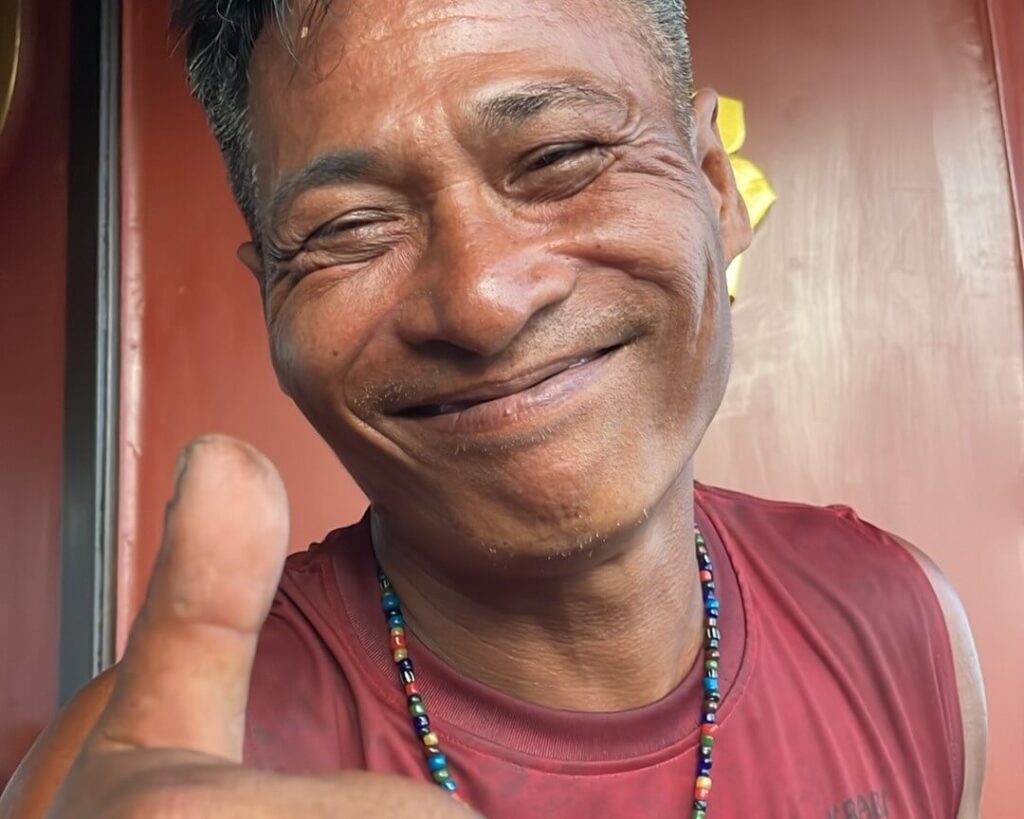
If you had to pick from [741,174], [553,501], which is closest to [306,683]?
[553,501]

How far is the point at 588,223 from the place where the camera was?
56 centimetres

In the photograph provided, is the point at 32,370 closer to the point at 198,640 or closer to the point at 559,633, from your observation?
the point at 559,633

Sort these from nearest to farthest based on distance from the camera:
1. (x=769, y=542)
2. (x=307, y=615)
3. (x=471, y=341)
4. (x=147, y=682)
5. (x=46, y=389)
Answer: (x=147, y=682) → (x=471, y=341) → (x=307, y=615) → (x=769, y=542) → (x=46, y=389)

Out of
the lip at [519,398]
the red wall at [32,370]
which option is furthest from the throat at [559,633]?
the red wall at [32,370]

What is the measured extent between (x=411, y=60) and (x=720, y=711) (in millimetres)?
458

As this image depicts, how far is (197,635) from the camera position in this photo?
1.10ft

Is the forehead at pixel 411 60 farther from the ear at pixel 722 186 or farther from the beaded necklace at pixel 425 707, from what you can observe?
the beaded necklace at pixel 425 707

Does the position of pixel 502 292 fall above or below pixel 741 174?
below

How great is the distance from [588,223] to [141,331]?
3.30 ft

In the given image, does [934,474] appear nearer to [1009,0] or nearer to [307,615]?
[1009,0]

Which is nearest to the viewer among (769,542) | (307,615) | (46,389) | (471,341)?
(471,341)

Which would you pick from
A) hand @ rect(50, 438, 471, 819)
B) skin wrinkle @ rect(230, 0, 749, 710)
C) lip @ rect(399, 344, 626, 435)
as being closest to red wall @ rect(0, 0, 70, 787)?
skin wrinkle @ rect(230, 0, 749, 710)

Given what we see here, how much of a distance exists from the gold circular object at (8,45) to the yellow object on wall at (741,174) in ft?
3.12

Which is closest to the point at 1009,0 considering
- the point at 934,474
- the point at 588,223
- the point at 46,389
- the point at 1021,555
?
the point at 934,474
